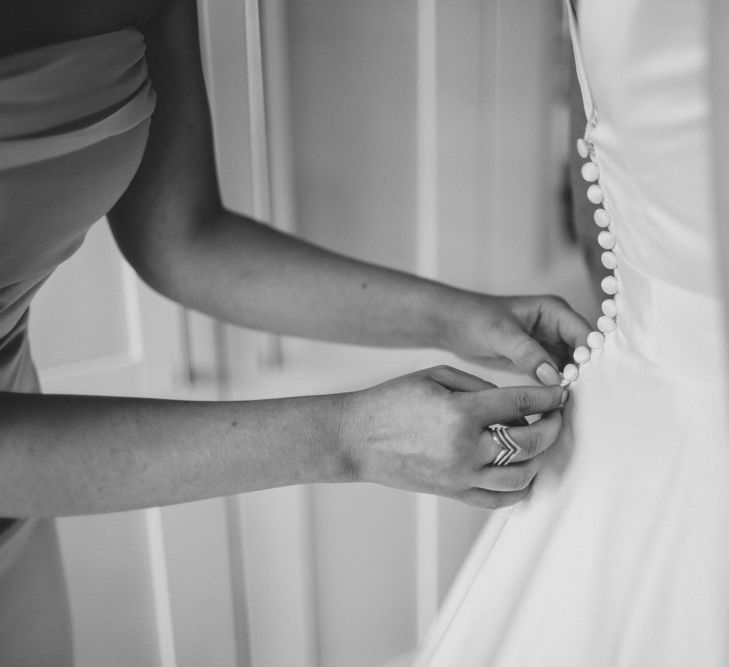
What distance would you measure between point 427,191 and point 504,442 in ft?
2.35

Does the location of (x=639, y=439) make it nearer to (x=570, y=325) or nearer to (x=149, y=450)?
(x=570, y=325)

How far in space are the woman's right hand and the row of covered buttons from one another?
0.06 metres


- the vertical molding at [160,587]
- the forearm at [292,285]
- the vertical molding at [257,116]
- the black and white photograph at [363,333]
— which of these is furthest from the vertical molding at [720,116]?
the vertical molding at [160,587]

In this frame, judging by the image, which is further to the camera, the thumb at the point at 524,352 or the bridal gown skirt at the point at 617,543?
the thumb at the point at 524,352

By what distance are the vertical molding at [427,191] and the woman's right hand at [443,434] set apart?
66cm

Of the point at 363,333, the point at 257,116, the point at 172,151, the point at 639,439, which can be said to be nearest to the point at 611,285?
the point at 639,439

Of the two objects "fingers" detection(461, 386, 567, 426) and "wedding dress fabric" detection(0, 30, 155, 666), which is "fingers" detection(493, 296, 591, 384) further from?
"wedding dress fabric" detection(0, 30, 155, 666)

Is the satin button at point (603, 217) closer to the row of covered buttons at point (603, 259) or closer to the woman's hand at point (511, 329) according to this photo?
the row of covered buttons at point (603, 259)

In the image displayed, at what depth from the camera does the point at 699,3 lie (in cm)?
48

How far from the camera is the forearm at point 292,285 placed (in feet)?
2.65

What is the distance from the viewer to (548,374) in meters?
0.67

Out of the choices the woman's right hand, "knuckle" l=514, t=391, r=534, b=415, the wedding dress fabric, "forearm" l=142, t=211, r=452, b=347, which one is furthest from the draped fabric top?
"knuckle" l=514, t=391, r=534, b=415

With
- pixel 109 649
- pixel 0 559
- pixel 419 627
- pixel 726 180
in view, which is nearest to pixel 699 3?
pixel 726 180

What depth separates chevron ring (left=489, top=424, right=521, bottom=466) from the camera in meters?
0.57
